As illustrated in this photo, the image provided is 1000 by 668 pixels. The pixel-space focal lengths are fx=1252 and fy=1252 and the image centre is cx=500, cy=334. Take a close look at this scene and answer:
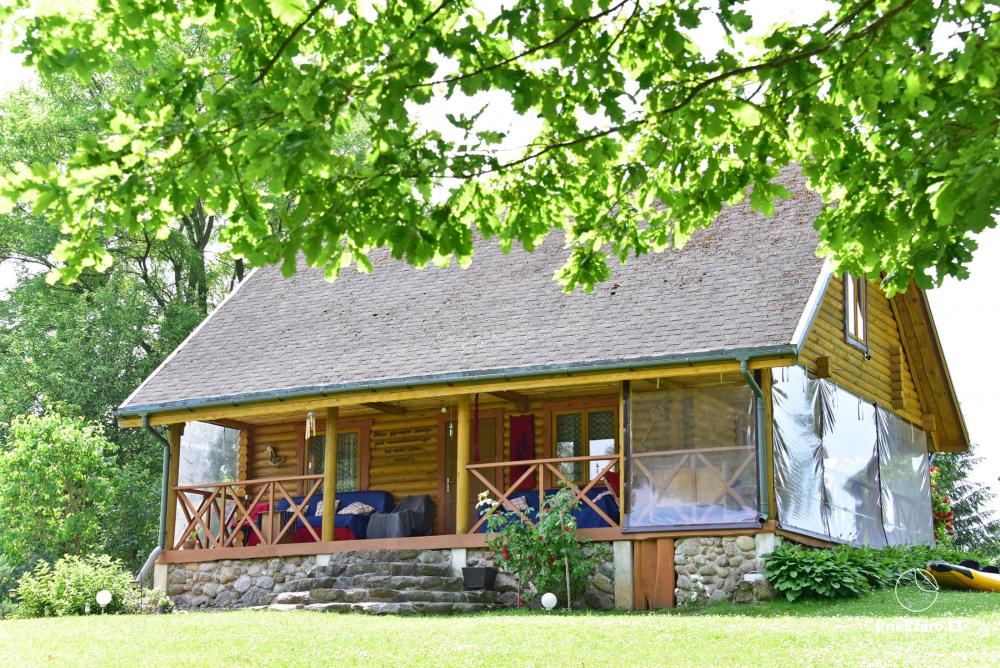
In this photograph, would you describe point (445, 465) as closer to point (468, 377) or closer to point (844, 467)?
point (468, 377)

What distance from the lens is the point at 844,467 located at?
15.9 metres

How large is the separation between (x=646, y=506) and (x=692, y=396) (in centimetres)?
137

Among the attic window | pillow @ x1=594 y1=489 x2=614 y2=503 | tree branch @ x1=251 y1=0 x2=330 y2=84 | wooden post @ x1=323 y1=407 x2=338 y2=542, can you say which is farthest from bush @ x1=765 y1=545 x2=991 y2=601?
tree branch @ x1=251 y1=0 x2=330 y2=84

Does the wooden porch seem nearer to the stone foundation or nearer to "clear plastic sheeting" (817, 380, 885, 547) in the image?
the stone foundation

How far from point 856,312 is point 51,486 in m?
13.7

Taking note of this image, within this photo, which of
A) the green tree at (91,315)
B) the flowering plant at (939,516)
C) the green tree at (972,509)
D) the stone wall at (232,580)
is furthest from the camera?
the green tree at (972,509)

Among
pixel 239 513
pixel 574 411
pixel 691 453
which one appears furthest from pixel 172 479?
pixel 691 453

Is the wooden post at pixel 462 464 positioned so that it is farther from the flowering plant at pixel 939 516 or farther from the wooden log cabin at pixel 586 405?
the flowering plant at pixel 939 516

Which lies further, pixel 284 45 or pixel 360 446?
pixel 360 446

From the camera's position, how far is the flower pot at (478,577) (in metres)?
14.3

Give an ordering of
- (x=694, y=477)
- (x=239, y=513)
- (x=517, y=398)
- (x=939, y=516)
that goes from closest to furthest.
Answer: (x=694, y=477)
(x=517, y=398)
(x=239, y=513)
(x=939, y=516)

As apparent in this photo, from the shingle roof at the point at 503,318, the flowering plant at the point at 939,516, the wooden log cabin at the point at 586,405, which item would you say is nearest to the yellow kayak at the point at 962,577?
the wooden log cabin at the point at 586,405

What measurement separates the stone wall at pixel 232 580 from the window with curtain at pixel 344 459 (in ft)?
8.36

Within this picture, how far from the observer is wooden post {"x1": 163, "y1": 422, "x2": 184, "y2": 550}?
17391 mm
